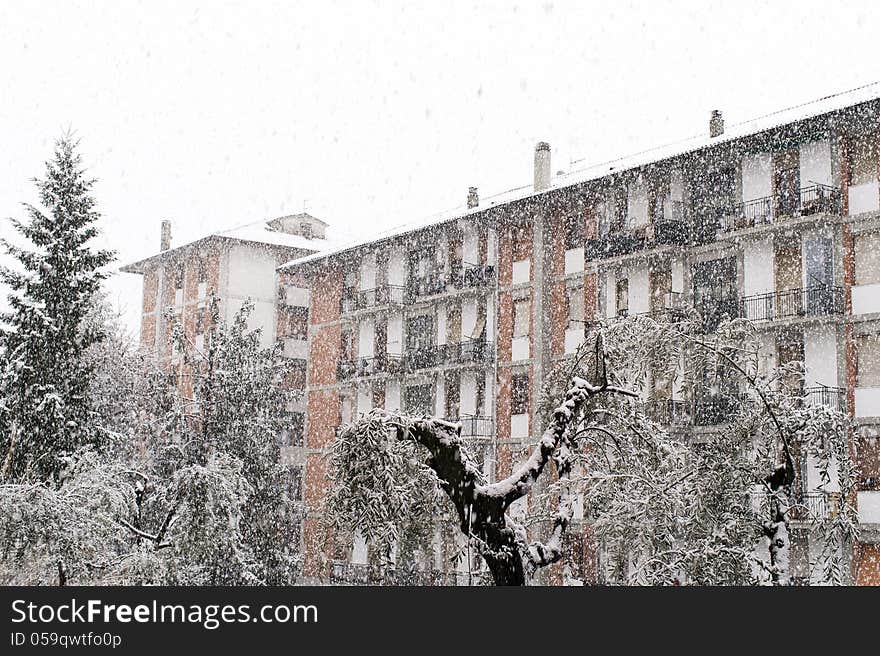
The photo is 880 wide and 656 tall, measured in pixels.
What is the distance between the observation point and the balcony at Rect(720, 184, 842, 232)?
28156 mm

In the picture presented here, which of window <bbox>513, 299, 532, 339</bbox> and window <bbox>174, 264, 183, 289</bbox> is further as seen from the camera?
window <bbox>174, 264, 183, 289</bbox>

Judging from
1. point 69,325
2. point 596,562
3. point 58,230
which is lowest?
point 596,562

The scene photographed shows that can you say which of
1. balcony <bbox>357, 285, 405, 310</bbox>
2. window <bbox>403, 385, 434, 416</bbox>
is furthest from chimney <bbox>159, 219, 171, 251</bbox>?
window <bbox>403, 385, 434, 416</bbox>

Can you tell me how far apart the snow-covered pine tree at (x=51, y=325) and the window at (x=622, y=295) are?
14711 millimetres

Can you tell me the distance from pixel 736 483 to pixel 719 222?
19.6 meters

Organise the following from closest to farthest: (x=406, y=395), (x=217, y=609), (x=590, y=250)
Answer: (x=217, y=609) < (x=590, y=250) < (x=406, y=395)

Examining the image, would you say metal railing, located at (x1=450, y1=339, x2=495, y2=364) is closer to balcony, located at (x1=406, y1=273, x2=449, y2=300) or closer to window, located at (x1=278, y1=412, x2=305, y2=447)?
balcony, located at (x1=406, y1=273, x2=449, y2=300)

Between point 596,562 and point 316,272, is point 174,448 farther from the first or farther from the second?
point 316,272

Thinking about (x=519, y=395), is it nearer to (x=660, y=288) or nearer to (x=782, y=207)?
(x=660, y=288)

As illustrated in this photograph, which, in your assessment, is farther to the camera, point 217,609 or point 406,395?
point 406,395

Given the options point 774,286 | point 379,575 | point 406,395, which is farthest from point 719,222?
point 379,575

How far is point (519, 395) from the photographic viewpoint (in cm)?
3644

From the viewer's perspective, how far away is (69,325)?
97.9 ft

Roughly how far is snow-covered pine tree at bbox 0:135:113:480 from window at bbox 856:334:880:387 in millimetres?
19492
